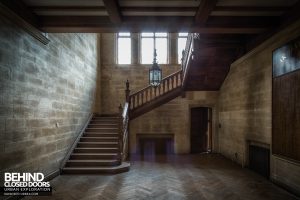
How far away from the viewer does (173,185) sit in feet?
20.1

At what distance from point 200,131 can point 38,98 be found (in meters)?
7.98

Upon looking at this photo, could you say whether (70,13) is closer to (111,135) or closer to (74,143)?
(74,143)

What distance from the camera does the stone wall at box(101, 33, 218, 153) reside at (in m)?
11.5

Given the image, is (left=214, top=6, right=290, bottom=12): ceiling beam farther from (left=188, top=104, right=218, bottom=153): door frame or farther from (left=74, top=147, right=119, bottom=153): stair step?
(left=188, top=104, right=218, bottom=153): door frame

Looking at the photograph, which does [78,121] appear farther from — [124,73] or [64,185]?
[124,73]

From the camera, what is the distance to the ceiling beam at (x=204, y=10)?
464 centimetres

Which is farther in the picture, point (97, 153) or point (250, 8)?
point (97, 153)

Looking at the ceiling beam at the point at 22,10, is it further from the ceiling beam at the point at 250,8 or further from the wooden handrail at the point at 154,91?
the wooden handrail at the point at 154,91

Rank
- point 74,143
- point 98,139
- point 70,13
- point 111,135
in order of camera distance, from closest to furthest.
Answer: point 70,13
point 74,143
point 98,139
point 111,135

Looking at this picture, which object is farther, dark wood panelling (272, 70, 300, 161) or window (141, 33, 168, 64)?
window (141, 33, 168, 64)

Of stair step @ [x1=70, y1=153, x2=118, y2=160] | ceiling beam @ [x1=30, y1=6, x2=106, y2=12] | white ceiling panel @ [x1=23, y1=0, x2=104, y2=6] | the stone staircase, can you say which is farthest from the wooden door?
white ceiling panel @ [x1=23, y1=0, x2=104, y2=6]

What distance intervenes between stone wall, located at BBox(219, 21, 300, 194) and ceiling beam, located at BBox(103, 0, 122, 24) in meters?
3.63

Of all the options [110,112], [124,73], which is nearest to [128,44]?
[124,73]

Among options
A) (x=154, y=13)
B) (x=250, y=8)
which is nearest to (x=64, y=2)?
(x=154, y=13)
